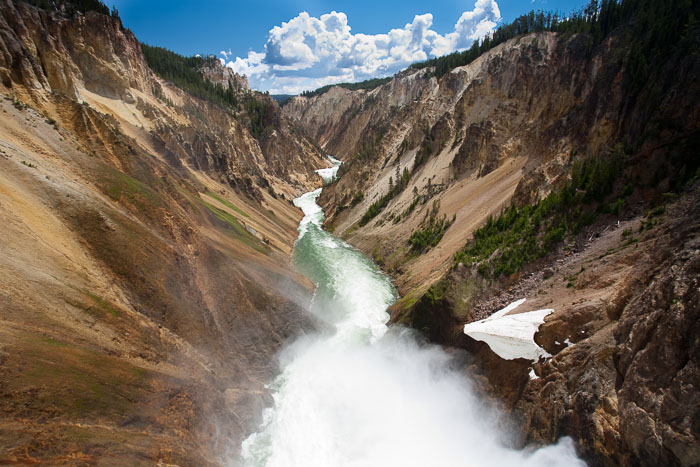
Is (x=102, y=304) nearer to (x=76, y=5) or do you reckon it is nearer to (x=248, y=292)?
(x=248, y=292)

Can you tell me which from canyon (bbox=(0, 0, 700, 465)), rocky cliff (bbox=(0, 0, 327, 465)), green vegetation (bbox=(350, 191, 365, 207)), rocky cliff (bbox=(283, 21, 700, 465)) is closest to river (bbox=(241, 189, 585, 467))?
canyon (bbox=(0, 0, 700, 465))

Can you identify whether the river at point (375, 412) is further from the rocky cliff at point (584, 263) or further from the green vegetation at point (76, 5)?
the green vegetation at point (76, 5)

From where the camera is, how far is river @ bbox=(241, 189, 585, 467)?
13109 millimetres

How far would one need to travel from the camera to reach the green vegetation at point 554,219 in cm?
1767

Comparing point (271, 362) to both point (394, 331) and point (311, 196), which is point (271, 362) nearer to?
point (394, 331)

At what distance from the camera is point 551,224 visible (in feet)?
62.4

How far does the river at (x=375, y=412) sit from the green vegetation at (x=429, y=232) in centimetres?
1014

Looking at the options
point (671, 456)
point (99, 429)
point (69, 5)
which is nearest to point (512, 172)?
point (671, 456)

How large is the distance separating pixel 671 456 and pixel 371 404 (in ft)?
36.2

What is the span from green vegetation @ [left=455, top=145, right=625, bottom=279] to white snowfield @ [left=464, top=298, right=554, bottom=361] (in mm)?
3898

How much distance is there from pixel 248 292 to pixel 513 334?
13.4m

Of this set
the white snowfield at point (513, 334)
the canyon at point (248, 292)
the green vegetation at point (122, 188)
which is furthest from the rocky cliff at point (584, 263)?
the green vegetation at point (122, 188)

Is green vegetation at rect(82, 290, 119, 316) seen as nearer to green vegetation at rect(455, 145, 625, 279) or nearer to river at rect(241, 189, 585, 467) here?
river at rect(241, 189, 585, 467)

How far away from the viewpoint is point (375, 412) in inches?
628
